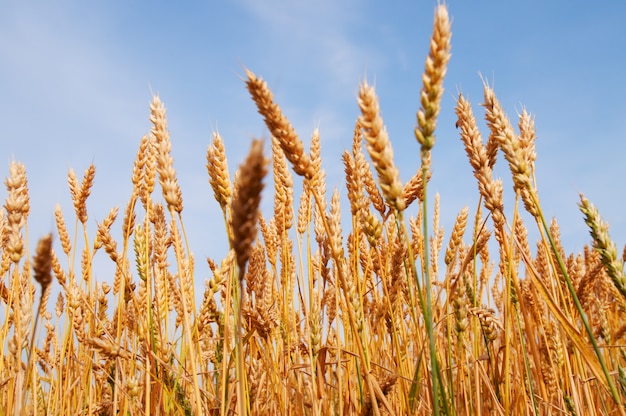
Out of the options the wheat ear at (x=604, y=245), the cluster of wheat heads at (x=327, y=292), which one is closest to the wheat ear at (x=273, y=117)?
the cluster of wheat heads at (x=327, y=292)

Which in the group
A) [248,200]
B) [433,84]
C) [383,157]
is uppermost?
[433,84]

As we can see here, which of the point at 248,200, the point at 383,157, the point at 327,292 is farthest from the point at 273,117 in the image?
the point at 327,292

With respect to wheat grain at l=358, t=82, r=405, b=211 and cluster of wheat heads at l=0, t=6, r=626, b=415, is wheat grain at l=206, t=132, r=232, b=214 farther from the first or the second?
wheat grain at l=358, t=82, r=405, b=211

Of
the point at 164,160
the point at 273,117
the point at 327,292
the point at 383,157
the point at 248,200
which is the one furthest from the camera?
the point at 327,292

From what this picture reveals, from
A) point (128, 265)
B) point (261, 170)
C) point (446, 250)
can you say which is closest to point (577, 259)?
point (446, 250)

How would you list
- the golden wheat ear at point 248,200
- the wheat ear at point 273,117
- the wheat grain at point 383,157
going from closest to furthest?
the golden wheat ear at point 248,200 → the wheat grain at point 383,157 → the wheat ear at point 273,117

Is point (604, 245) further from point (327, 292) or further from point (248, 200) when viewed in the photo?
point (327, 292)

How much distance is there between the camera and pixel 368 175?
2.45 m

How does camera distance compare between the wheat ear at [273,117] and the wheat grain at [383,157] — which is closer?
the wheat grain at [383,157]

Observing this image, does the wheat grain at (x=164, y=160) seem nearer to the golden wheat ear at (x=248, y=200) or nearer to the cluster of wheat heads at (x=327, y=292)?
the cluster of wheat heads at (x=327, y=292)

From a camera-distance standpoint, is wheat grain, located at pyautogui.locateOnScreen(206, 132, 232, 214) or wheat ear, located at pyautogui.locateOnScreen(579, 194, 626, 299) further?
wheat grain, located at pyautogui.locateOnScreen(206, 132, 232, 214)

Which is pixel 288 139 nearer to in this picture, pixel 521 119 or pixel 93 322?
pixel 521 119

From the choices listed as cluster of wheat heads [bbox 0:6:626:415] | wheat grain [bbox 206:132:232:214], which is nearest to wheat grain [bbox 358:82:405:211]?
cluster of wheat heads [bbox 0:6:626:415]

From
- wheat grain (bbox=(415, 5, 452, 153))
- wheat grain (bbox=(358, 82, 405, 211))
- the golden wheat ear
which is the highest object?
wheat grain (bbox=(415, 5, 452, 153))
